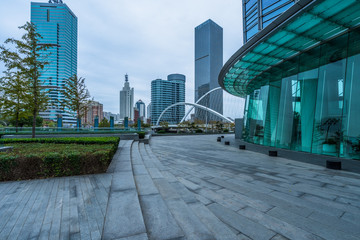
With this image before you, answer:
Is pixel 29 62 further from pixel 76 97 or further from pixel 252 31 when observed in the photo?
pixel 252 31

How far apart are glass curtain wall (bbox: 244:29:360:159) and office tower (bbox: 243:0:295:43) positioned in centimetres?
949

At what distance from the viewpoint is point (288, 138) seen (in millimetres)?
13938

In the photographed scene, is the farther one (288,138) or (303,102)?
(288,138)

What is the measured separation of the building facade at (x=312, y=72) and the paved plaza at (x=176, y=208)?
659cm

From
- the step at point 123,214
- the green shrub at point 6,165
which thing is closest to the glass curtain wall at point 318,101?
the step at point 123,214

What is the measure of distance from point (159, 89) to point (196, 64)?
44.2 m

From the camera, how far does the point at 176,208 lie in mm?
3475

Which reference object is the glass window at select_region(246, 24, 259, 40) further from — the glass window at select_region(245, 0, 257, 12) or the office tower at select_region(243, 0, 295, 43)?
the glass window at select_region(245, 0, 257, 12)

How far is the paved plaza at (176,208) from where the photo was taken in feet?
8.89

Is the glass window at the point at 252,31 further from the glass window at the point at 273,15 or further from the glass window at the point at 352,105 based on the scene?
the glass window at the point at 352,105

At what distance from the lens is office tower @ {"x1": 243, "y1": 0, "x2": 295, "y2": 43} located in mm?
19766

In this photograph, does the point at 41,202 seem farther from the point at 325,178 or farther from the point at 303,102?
the point at 303,102

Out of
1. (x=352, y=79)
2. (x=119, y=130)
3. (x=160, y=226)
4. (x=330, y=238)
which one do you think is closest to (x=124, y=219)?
(x=160, y=226)

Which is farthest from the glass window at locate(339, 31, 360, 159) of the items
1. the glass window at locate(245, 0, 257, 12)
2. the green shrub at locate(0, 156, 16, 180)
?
the glass window at locate(245, 0, 257, 12)
